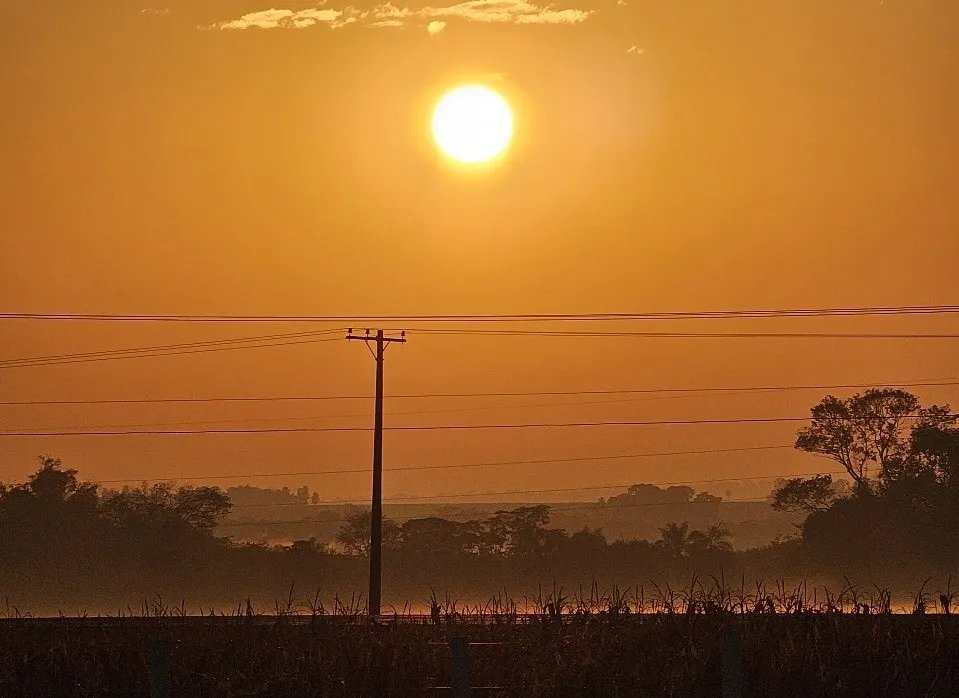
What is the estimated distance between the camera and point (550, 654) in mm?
23625

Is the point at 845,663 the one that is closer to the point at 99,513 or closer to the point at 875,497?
the point at 875,497

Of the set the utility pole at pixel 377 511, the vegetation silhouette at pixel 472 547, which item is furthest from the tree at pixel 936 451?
the utility pole at pixel 377 511

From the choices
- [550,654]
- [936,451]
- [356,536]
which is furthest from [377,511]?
[356,536]

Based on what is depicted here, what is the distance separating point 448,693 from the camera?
76.8ft

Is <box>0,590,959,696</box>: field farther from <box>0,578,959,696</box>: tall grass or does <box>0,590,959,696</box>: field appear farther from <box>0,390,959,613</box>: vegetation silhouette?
<box>0,390,959,613</box>: vegetation silhouette

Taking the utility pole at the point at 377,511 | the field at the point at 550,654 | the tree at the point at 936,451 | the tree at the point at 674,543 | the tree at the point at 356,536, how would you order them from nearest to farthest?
the field at the point at 550,654, the utility pole at the point at 377,511, the tree at the point at 936,451, the tree at the point at 674,543, the tree at the point at 356,536

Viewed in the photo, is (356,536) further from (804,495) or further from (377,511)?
(377,511)

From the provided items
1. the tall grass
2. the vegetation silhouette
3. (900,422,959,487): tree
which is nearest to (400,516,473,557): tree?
the vegetation silhouette

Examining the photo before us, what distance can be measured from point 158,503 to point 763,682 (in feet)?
402

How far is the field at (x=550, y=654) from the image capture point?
23.0 metres

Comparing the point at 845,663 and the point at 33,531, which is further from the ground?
the point at 33,531

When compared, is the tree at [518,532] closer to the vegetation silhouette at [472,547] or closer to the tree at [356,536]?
the vegetation silhouette at [472,547]

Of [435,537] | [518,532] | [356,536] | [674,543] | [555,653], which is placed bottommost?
[555,653]

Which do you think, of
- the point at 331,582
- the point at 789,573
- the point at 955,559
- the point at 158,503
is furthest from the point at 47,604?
the point at 955,559
